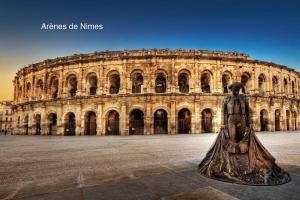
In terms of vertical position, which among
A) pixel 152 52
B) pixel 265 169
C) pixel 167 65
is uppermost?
pixel 152 52

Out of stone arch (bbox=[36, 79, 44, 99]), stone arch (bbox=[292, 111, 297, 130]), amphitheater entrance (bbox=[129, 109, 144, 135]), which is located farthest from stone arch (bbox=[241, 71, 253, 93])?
stone arch (bbox=[36, 79, 44, 99])

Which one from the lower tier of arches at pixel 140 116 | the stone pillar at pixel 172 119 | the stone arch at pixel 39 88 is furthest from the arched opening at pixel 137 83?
the stone arch at pixel 39 88

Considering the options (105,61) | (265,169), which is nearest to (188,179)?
(265,169)

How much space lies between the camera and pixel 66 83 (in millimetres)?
21656

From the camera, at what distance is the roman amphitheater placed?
19281mm

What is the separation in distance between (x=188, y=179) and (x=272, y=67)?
25.2 meters

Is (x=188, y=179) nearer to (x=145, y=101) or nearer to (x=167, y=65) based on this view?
(x=145, y=101)

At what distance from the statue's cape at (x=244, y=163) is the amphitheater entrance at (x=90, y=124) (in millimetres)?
18603

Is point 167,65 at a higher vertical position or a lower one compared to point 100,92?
higher

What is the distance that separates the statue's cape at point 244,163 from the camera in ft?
10.8

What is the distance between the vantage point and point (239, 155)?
3.58 meters

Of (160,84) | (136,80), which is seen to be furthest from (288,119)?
(136,80)

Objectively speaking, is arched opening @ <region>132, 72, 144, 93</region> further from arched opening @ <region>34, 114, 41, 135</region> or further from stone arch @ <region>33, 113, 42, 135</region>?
arched opening @ <region>34, 114, 41, 135</region>

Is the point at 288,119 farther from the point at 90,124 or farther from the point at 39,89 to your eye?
the point at 39,89
